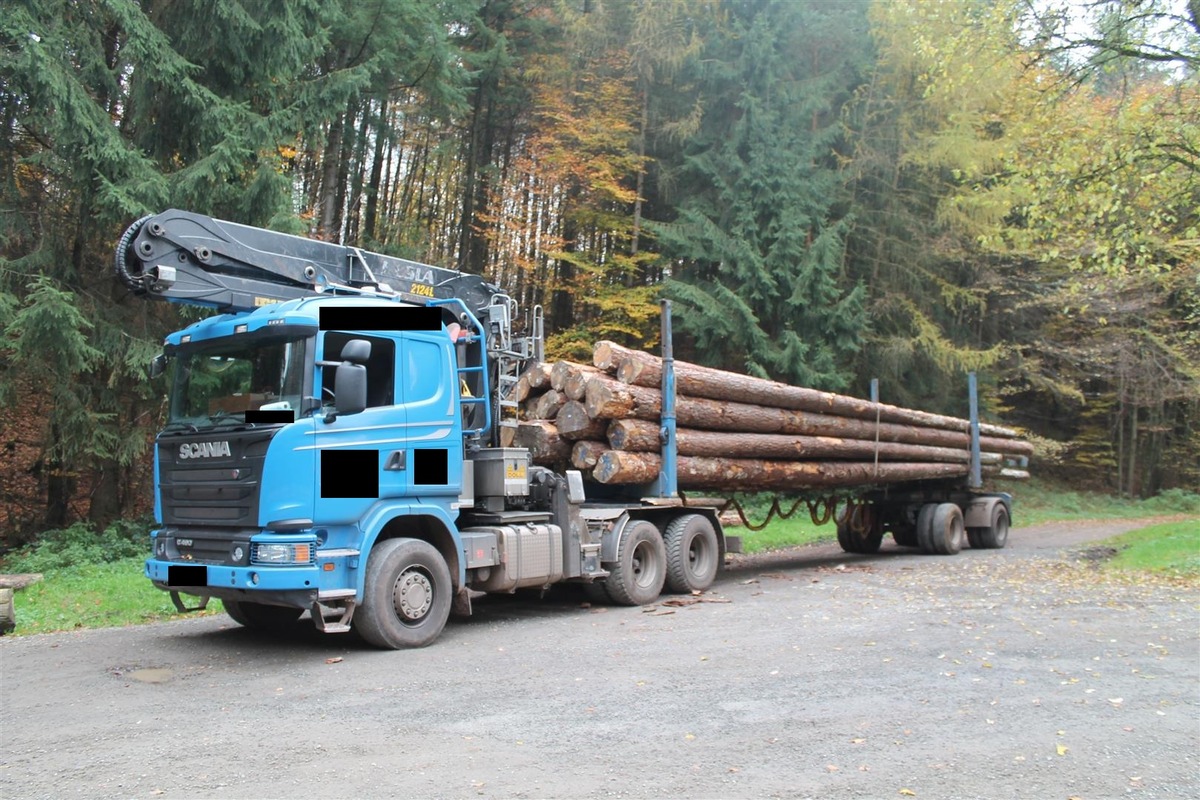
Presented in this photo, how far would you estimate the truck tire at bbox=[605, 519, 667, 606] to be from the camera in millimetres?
10784

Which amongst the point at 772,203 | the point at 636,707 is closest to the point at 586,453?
the point at 636,707

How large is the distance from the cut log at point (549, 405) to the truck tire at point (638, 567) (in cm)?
167

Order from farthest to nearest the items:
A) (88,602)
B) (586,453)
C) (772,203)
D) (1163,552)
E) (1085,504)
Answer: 1. (1085,504)
2. (772,203)
3. (1163,552)
4. (586,453)
5. (88,602)

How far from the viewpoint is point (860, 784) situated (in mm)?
4617

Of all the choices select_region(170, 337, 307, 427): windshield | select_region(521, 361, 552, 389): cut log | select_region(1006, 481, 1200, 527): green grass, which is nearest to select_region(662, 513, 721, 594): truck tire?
select_region(521, 361, 552, 389): cut log

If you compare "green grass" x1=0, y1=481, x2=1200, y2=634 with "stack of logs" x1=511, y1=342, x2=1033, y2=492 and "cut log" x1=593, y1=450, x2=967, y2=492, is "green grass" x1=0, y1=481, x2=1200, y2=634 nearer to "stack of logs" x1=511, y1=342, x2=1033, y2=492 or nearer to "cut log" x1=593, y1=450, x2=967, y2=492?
"cut log" x1=593, y1=450, x2=967, y2=492

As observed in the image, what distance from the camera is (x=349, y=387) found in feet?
24.9

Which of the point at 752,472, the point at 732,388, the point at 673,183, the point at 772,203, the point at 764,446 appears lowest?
the point at 752,472

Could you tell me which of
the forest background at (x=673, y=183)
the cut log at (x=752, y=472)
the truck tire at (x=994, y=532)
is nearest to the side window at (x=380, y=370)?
the cut log at (x=752, y=472)

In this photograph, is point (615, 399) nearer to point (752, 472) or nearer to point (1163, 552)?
point (752, 472)

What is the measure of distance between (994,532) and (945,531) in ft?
6.97

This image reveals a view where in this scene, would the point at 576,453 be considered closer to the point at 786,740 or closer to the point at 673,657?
the point at 673,657

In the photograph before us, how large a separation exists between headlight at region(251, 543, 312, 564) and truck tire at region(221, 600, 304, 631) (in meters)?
1.67

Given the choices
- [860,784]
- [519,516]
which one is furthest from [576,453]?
[860,784]
